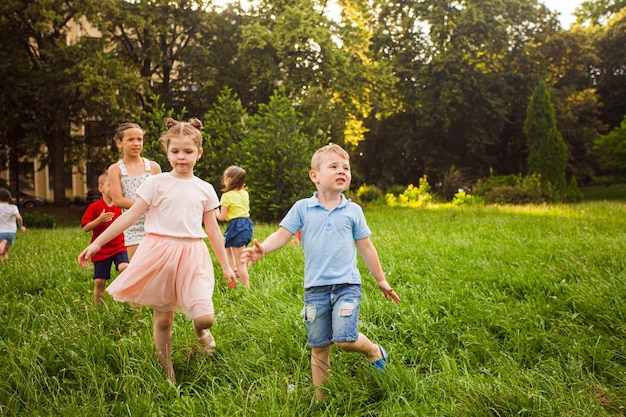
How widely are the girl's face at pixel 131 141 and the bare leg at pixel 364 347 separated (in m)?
3.31

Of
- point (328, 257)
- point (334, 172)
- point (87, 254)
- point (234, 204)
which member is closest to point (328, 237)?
point (328, 257)

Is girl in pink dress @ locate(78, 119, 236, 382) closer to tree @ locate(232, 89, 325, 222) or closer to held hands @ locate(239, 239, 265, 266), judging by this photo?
held hands @ locate(239, 239, 265, 266)

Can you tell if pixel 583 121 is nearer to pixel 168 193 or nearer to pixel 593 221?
pixel 593 221

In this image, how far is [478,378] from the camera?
3529mm

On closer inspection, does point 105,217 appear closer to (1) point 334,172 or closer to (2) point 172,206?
(2) point 172,206

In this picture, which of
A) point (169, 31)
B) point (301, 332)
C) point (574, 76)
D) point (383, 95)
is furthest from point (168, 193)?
point (574, 76)

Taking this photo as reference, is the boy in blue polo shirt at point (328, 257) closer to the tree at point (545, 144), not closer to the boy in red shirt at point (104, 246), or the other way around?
the boy in red shirt at point (104, 246)

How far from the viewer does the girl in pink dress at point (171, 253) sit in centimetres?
374

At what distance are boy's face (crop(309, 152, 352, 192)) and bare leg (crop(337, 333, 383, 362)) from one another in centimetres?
99

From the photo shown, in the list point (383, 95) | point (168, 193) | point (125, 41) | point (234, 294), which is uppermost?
point (125, 41)

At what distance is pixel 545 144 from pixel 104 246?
73.7 ft

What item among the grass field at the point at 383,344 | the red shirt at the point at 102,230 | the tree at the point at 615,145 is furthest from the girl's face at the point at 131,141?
the tree at the point at 615,145

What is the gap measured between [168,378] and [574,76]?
40.9m

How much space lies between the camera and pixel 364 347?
11.6 feet
